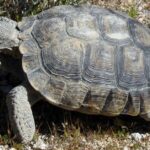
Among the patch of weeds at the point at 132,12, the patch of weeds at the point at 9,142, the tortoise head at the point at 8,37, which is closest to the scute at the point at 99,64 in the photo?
the tortoise head at the point at 8,37

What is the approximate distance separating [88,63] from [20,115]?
108 centimetres

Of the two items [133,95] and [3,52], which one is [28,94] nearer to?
[3,52]

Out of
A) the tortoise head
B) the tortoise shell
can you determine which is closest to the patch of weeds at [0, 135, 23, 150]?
the tortoise shell

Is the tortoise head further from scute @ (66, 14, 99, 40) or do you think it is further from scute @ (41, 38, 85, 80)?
scute @ (66, 14, 99, 40)

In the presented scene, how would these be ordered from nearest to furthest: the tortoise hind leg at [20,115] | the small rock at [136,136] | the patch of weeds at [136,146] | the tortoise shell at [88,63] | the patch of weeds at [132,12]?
the tortoise hind leg at [20,115] < the tortoise shell at [88,63] < the patch of weeds at [136,146] < the small rock at [136,136] < the patch of weeds at [132,12]

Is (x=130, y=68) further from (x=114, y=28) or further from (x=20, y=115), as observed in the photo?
(x=20, y=115)

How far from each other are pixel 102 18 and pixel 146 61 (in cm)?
82

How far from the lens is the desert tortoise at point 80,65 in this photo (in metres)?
6.18

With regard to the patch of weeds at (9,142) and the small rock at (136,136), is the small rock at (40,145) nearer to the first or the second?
the patch of weeds at (9,142)

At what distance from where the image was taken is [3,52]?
6555mm

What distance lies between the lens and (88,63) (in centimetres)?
625

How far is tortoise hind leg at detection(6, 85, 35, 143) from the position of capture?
610cm

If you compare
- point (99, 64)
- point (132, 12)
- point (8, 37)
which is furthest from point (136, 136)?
point (132, 12)

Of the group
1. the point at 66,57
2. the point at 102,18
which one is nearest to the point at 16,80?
the point at 66,57
